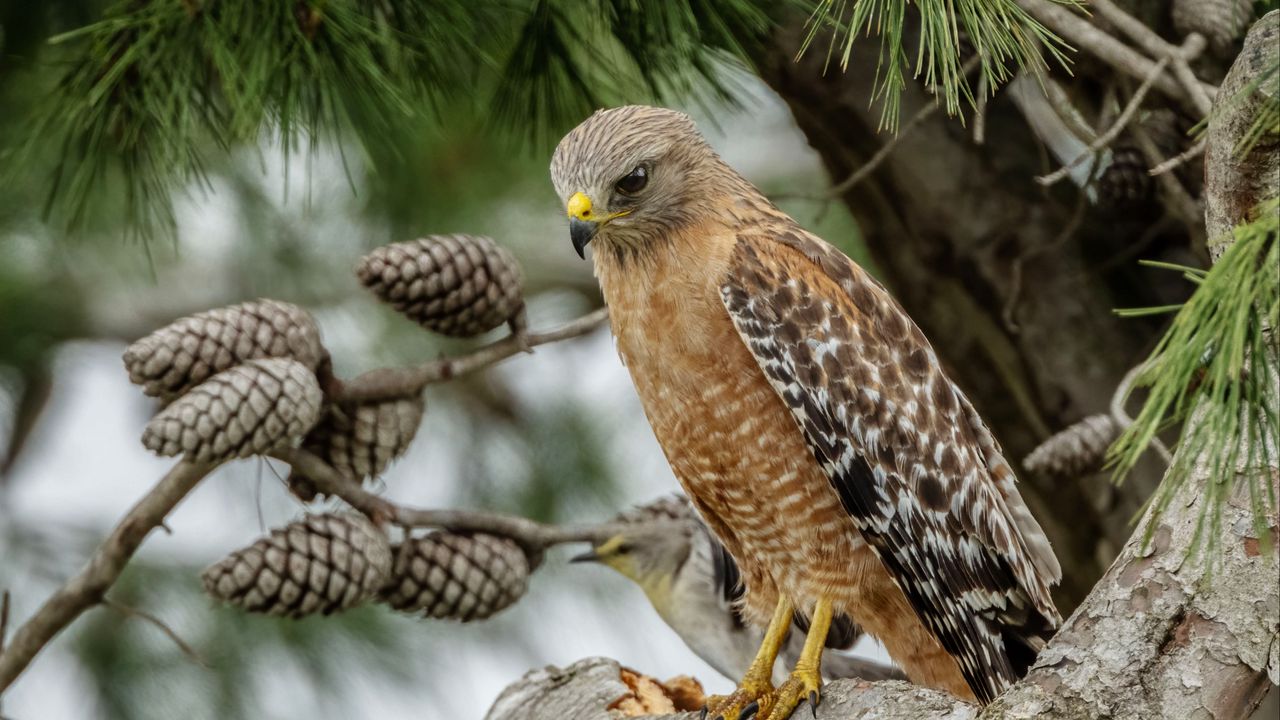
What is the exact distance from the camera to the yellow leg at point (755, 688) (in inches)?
89.8

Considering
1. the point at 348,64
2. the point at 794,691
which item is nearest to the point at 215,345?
the point at 348,64

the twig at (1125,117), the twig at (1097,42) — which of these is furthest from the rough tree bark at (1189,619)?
the twig at (1097,42)

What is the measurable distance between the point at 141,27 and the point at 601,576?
10.7 feet

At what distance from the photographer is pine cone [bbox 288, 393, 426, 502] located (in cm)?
255

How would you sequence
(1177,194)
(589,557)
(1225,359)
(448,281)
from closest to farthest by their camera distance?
1. (1225,359)
2. (448,281)
3. (1177,194)
4. (589,557)

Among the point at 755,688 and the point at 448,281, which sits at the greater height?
the point at 448,281

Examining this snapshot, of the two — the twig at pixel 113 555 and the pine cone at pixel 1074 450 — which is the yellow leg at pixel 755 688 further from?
the twig at pixel 113 555

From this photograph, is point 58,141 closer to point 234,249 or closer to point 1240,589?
point 234,249

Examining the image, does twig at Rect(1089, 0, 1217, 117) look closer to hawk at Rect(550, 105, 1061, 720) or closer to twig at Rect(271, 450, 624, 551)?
hawk at Rect(550, 105, 1061, 720)

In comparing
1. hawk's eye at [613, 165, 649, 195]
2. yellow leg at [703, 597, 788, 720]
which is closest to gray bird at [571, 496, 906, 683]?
yellow leg at [703, 597, 788, 720]

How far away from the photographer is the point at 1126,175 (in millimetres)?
2885

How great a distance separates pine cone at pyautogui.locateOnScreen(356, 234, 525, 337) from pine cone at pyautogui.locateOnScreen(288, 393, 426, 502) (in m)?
0.16

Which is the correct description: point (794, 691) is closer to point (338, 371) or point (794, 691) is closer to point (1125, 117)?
point (1125, 117)

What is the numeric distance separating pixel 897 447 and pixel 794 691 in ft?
1.42
